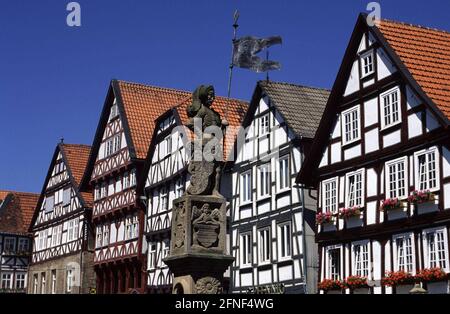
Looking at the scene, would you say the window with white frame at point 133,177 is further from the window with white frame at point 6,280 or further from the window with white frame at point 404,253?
the window with white frame at point 6,280

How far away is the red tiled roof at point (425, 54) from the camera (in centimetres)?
2000

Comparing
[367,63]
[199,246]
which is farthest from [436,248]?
[199,246]

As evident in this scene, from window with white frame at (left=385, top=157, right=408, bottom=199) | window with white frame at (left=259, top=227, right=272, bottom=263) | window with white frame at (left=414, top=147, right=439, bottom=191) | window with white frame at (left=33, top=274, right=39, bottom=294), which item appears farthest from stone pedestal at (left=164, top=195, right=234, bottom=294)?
window with white frame at (left=33, top=274, right=39, bottom=294)

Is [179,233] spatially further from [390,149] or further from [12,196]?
[12,196]

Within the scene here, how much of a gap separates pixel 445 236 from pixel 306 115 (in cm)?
1006

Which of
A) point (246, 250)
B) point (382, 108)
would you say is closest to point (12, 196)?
point (246, 250)

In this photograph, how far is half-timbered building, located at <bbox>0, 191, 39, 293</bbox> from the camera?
53344 mm

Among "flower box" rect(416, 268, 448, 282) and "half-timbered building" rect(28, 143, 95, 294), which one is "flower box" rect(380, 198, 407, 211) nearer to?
"flower box" rect(416, 268, 448, 282)

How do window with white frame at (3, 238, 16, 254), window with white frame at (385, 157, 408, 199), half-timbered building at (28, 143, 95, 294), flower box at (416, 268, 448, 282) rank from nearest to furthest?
flower box at (416, 268, 448, 282) → window with white frame at (385, 157, 408, 199) → half-timbered building at (28, 143, 95, 294) → window with white frame at (3, 238, 16, 254)

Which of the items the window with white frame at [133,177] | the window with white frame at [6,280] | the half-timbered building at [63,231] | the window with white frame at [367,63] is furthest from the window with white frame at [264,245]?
the window with white frame at [6,280]

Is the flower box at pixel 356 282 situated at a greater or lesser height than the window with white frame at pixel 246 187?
lesser

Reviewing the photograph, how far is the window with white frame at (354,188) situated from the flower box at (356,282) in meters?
2.26

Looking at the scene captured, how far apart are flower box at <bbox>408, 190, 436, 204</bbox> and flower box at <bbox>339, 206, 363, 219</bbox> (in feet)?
8.13

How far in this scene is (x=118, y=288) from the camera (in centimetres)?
3775
